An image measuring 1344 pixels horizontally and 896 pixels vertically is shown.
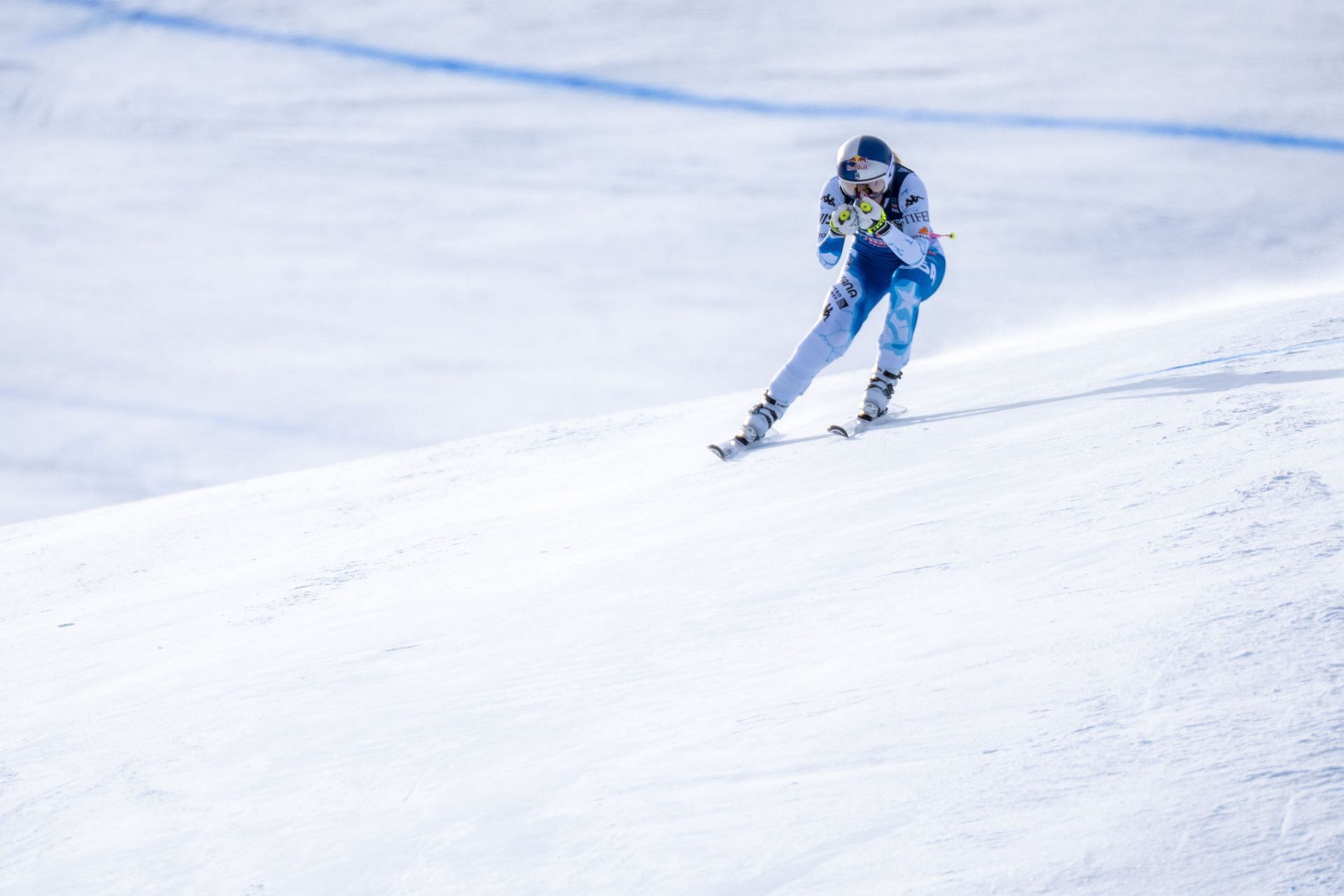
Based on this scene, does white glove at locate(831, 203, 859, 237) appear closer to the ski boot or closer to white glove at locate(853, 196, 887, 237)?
white glove at locate(853, 196, 887, 237)

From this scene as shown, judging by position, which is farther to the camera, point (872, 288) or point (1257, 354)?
point (872, 288)

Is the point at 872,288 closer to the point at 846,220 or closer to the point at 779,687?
the point at 846,220

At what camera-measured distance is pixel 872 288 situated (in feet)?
13.5

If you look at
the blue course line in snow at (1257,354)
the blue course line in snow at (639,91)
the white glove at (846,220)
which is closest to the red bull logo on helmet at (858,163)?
the white glove at (846,220)

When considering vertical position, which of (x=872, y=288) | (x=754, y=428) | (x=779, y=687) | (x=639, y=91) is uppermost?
(x=639, y=91)

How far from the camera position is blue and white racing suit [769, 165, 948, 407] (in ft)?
13.2

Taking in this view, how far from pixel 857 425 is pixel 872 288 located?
0.46 meters

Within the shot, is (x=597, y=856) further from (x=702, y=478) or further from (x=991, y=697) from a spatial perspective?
(x=702, y=478)

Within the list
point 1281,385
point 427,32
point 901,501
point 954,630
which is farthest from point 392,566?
point 427,32

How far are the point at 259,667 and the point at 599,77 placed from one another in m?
10.4

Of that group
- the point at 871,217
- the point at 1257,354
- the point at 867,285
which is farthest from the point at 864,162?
the point at 1257,354

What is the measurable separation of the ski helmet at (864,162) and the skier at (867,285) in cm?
1

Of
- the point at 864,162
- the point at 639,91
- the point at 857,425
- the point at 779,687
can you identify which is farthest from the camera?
the point at 639,91

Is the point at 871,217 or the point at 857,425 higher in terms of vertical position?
the point at 871,217
